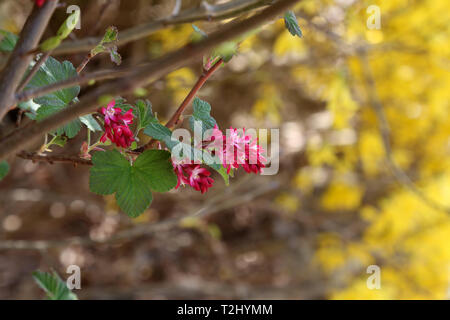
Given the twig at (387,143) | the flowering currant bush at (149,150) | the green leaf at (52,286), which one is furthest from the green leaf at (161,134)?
the twig at (387,143)

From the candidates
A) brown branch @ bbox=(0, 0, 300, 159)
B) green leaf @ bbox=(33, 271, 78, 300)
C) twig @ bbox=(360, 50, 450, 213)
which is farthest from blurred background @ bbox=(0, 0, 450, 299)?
brown branch @ bbox=(0, 0, 300, 159)

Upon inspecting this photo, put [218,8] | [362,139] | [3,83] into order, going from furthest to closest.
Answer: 1. [362,139]
2. [218,8]
3. [3,83]

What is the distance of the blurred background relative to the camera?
1613mm

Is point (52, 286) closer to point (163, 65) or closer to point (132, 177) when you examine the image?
point (132, 177)

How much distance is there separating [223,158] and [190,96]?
0.06m

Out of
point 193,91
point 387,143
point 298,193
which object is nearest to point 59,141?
point 193,91

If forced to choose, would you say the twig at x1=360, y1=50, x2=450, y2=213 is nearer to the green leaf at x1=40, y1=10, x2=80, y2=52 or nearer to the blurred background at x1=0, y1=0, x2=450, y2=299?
the blurred background at x1=0, y1=0, x2=450, y2=299

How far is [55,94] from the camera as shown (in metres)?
0.43

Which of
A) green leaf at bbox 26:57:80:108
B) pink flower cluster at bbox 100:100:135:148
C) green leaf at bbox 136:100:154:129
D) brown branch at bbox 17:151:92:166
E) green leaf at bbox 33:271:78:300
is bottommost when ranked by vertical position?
green leaf at bbox 33:271:78:300

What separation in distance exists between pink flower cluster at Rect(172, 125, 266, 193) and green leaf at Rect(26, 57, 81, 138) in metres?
0.11

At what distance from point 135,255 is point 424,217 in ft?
4.47

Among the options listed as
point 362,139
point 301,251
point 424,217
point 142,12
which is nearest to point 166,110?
point 142,12
